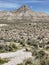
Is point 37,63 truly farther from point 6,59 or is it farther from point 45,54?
point 6,59

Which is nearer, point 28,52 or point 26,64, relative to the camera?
point 26,64

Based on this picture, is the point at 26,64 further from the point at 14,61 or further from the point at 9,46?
the point at 9,46

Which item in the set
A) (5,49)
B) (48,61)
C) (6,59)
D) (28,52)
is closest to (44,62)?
(48,61)

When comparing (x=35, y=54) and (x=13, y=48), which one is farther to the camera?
(x=13, y=48)

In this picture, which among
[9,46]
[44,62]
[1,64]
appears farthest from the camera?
[9,46]

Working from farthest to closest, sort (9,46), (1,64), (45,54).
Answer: (9,46) → (45,54) → (1,64)

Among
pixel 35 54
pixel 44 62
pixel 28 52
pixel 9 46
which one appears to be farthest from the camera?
pixel 9 46

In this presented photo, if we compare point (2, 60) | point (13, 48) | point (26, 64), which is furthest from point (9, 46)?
point (26, 64)

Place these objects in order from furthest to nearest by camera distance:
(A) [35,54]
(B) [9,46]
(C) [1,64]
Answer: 1. (B) [9,46]
2. (A) [35,54]
3. (C) [1,64]
